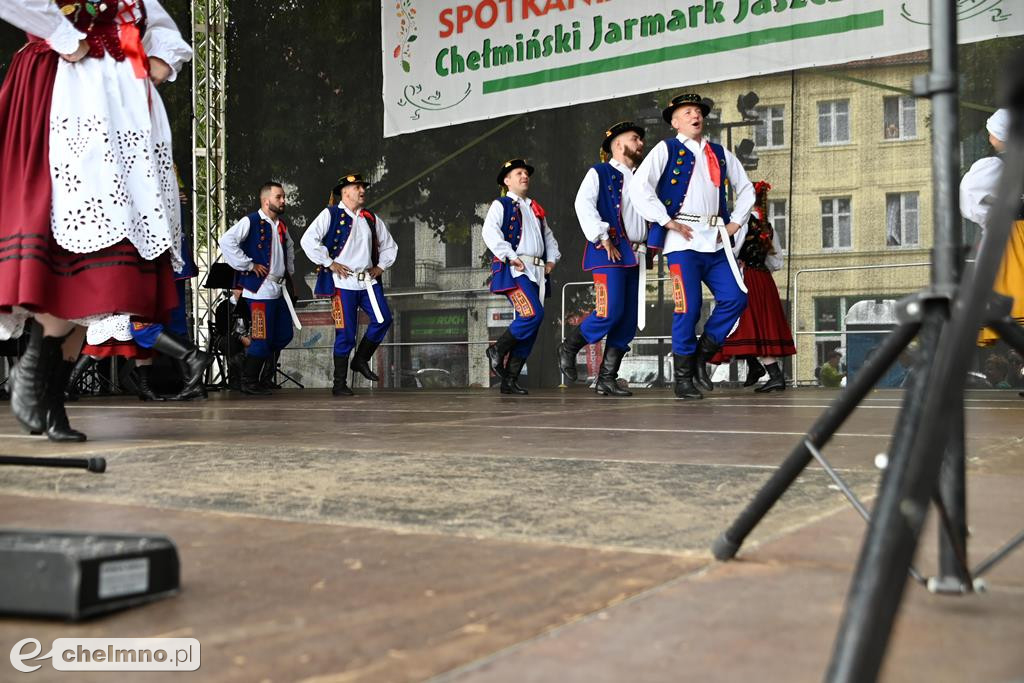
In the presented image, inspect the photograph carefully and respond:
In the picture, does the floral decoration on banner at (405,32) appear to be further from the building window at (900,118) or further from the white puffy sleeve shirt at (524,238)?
the building window at (900,118)

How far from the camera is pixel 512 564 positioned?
111cm

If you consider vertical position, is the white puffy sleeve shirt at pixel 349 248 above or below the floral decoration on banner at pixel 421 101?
below

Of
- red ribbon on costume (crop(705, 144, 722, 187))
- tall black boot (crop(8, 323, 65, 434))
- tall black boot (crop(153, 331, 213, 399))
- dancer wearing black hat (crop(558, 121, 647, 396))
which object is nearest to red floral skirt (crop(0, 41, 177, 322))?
tall black boot (crop(8, 323, 65, 434))

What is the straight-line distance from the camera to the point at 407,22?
925 centimetres

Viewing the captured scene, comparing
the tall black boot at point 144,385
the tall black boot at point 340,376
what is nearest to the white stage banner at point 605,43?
the tall black boot at point 340,376

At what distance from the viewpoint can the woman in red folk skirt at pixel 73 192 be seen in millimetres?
2668

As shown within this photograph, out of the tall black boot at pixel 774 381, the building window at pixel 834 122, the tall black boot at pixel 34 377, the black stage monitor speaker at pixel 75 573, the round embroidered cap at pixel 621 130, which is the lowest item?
the tall black boot at pixel 774 381

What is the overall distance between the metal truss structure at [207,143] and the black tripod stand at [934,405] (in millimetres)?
8889

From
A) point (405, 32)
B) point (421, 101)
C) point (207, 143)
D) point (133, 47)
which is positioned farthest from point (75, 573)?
point (207, 143)

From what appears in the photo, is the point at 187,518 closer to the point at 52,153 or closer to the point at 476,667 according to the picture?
the point at 476,667

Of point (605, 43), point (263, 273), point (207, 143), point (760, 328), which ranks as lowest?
point (760, 328)

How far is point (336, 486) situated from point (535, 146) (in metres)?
7.57

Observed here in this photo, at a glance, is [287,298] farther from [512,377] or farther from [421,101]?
[512,377]

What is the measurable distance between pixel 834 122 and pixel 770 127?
0.50 metres
